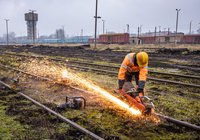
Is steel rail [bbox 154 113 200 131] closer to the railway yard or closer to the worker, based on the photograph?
the railway yard

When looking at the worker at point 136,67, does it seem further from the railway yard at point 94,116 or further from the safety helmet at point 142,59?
the railway yard at point 94,116

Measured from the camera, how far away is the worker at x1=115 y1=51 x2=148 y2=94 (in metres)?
6.27

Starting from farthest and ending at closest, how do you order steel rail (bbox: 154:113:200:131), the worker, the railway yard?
the worker < steel rail (bbox: 154:113:200:131) < the railway yard

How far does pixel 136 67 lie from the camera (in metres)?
6.95

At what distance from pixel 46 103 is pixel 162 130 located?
4044 millimetres

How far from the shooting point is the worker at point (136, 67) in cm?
627

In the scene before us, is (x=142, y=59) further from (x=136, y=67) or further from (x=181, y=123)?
(x=181, y=123)

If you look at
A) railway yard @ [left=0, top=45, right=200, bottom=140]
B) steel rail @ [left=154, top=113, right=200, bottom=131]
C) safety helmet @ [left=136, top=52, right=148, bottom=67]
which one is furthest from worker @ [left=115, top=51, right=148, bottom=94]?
steel rail @ [left=154, top=113, right=200, bottom=131]

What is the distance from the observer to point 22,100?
8.55 m

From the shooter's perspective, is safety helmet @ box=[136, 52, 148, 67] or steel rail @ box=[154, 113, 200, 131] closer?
steel rail @ box=[154, 113, 200, 131]

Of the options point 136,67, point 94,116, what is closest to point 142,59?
point 136,67

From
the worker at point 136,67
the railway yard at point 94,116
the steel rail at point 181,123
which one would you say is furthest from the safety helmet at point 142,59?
the steel rail at point 181,123

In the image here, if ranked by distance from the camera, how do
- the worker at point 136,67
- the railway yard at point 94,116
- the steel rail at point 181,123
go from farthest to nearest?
the worker at point 136,67 < the steel rail at point 181,123 < the railway yard at point 94,116

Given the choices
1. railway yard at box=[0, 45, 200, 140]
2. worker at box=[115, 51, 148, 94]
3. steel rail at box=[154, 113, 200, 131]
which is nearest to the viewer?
railway yard at box=[0, 45, 200, 140]
